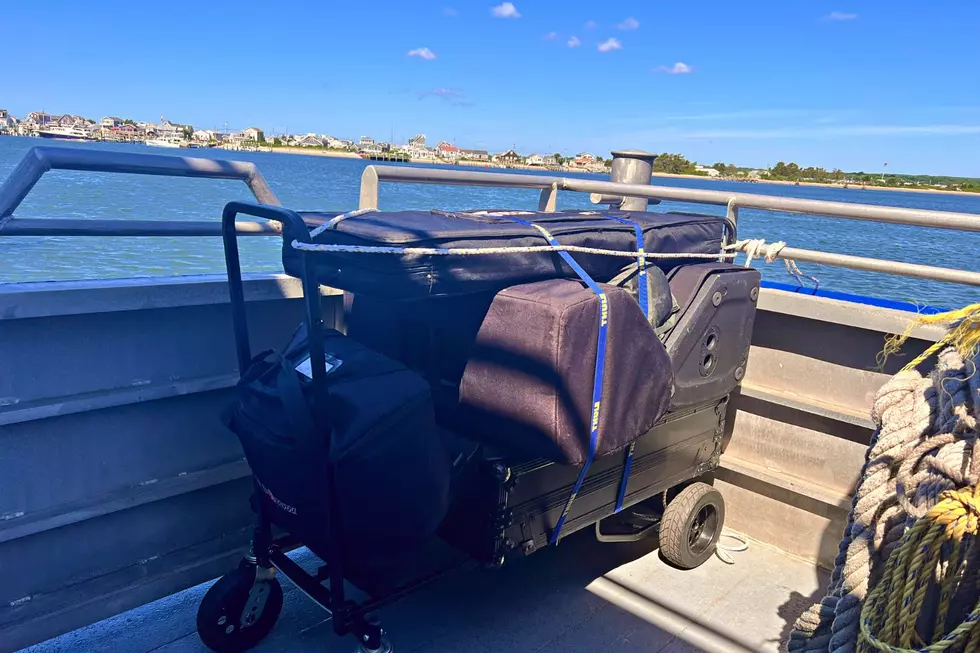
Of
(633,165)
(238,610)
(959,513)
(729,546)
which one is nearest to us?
(959,513)

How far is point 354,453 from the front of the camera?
1749 mm

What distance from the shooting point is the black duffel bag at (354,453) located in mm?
1778

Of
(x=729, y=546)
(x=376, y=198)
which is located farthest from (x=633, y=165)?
(x=729, y=546)

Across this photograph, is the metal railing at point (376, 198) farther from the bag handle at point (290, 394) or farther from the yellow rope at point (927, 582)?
the yellow rope at point (927, 582)

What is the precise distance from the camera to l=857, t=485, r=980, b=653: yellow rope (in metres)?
1.59

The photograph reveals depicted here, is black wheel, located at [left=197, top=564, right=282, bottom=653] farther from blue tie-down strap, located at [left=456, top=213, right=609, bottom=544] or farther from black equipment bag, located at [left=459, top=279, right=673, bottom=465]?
blue tie-down strap, located at [left=456, top=213, right=609, bottom=544]

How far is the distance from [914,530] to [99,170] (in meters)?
2.51

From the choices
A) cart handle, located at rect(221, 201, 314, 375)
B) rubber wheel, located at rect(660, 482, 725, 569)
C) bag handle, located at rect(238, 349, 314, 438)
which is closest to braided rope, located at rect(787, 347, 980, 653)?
rubber wheel, located at rect(660, 482, 725, 569)

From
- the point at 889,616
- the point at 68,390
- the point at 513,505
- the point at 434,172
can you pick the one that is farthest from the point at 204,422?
the point at 889,616

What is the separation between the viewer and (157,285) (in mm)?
2176

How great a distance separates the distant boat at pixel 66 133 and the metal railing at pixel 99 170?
63904 mm

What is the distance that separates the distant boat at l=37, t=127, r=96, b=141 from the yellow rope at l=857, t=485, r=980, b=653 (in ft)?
216

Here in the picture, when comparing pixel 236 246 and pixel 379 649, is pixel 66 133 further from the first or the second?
pixel 379 649

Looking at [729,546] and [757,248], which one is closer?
[757,248]
